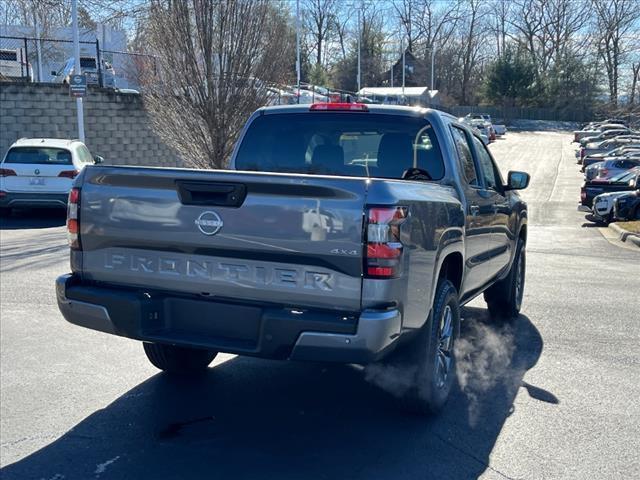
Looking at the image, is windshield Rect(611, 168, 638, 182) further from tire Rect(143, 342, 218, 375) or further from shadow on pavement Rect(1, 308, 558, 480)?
tire Rect(143, 342, 218, 375)

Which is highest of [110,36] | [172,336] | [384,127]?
[110,36]

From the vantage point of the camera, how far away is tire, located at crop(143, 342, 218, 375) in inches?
216

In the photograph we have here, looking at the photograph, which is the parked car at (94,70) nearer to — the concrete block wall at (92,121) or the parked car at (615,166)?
the concrete block wall at (92,121)

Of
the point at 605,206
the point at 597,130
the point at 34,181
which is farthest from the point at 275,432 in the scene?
the point at 597,130

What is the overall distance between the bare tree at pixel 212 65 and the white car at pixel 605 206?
29.0 ft

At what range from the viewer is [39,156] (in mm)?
15469

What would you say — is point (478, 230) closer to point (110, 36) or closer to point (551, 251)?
point (551, 251)

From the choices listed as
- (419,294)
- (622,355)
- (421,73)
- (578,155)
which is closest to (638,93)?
(578,155)

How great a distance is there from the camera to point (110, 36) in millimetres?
33250

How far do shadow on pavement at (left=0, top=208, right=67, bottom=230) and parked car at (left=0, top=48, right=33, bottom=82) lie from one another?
8923mm

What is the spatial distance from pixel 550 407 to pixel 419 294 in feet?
5.18

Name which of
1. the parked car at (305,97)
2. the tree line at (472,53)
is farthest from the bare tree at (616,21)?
the parked car at (305,97)

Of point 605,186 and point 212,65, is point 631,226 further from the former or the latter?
point 212,65

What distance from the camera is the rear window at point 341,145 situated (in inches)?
216
